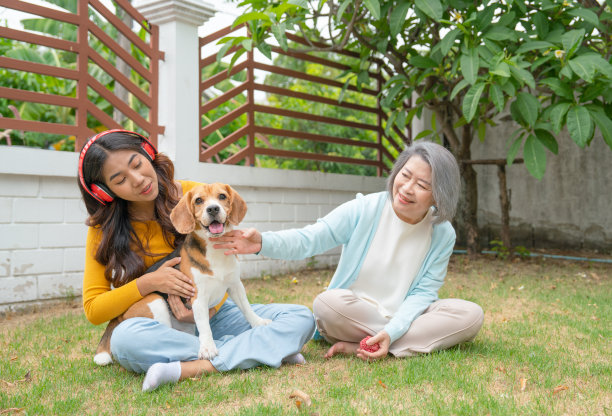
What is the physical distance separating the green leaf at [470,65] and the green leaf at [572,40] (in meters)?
0.72

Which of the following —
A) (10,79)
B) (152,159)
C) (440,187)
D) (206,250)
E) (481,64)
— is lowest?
(206,250)

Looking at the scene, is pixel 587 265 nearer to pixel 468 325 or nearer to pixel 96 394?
pixel 468 325

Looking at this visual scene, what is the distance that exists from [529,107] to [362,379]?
3.58 metres

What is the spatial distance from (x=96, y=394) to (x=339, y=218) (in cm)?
147

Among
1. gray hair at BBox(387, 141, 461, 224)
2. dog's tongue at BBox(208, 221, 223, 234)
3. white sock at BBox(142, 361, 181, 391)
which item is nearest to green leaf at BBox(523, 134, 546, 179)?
gray hair at BBox(387, 141, 461, 224)

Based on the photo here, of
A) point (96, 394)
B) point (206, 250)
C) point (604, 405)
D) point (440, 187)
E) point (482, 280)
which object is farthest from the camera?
point (482, 280)

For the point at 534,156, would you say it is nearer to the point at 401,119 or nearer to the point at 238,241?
the point at 401,119

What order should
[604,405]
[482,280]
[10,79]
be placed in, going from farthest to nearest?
1. [10,79]
2. [482,280]
3. [604,405]

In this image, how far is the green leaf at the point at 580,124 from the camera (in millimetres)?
4742

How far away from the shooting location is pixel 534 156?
17.0 ft

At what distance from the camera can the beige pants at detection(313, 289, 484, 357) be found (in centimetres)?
286

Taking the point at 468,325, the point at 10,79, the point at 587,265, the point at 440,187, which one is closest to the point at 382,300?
the point at 468,325

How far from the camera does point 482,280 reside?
5.64 metres

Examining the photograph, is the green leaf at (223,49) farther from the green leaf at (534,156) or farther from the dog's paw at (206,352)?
the dog's paw at (206,352)
